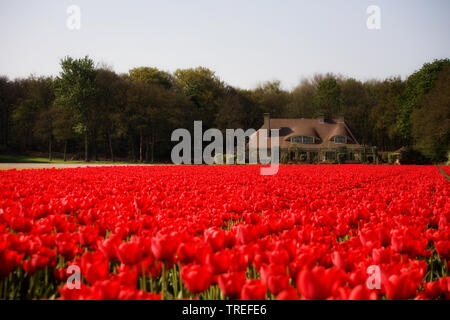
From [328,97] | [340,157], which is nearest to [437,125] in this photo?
[340,157]

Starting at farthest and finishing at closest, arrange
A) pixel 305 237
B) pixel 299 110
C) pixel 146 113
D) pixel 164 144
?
1. pixel 299 110
2. pixel 164 144
3. pixel 146 113
4. pixel 305 237

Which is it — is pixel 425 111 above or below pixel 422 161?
above

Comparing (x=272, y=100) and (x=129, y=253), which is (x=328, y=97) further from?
(x=129, y=253)

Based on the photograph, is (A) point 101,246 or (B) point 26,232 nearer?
(A) point 101,246

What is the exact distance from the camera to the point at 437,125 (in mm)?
39000

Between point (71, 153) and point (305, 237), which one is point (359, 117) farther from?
point (305, 237)

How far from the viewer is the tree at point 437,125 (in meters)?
38.8

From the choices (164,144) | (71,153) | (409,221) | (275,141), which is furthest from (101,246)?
(71,153)

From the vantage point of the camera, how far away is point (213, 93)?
6612 cm

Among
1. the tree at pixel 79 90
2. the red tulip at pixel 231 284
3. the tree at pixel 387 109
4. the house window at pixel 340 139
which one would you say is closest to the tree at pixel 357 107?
the tree at pixel 387 109

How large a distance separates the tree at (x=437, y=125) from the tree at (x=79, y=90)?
39.1 meters
